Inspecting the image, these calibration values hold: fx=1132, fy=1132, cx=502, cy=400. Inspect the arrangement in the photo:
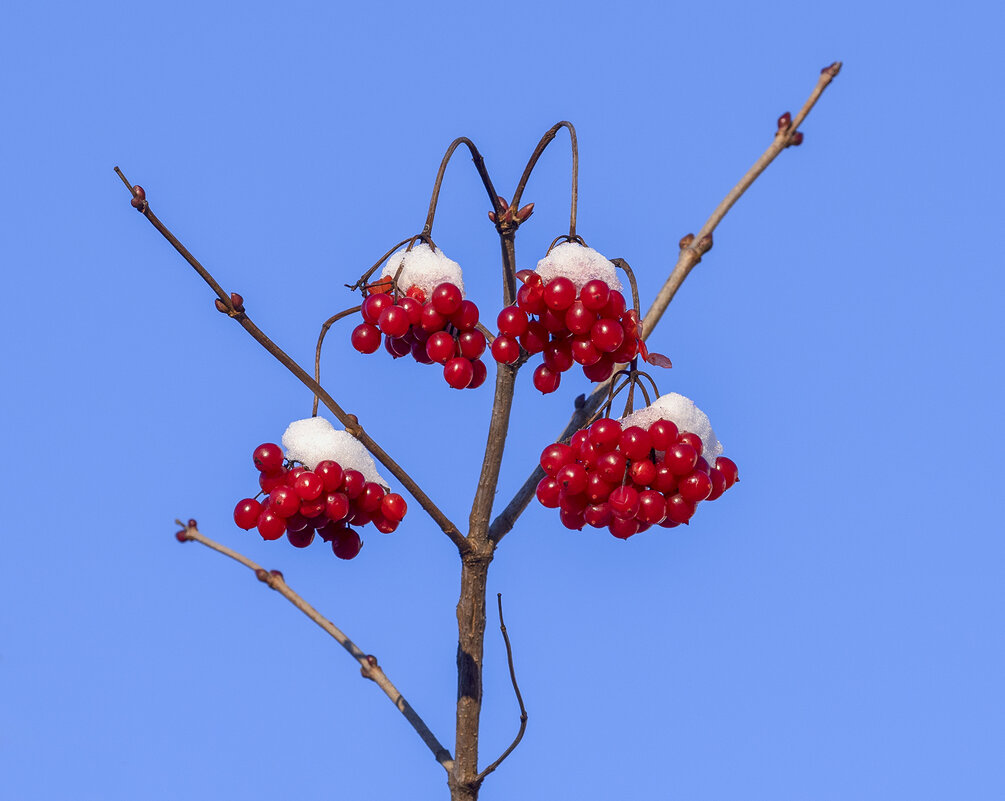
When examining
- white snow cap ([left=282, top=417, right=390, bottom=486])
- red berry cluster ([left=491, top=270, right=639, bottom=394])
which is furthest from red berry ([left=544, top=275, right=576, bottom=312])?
white snow cap ([left=282, top=417, right=390, bottom=486])

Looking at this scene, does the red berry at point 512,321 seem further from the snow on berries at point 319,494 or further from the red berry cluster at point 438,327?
the snow on berries at point 319,494

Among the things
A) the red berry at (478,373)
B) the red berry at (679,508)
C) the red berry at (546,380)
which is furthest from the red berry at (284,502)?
the red berry at (679,508)

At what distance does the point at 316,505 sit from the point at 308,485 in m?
0.06

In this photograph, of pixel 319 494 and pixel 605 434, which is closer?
pixel 605 434

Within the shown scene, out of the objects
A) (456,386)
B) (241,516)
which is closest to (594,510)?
(456,386)

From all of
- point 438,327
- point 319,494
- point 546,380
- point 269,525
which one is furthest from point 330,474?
point 546,380

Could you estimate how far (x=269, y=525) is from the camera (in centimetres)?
250

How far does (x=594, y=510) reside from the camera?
229 cm

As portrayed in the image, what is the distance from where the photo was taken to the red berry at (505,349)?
7.75ft

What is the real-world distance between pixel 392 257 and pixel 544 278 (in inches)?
15.7

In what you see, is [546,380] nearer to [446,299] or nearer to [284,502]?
[446,299]

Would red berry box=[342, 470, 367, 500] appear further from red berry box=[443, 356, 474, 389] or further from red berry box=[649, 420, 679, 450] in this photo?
red berry box=[649, 420, 679, 450]

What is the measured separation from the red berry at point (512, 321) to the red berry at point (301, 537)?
26.6 inches

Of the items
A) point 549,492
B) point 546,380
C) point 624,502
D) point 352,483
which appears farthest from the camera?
point 352,483
